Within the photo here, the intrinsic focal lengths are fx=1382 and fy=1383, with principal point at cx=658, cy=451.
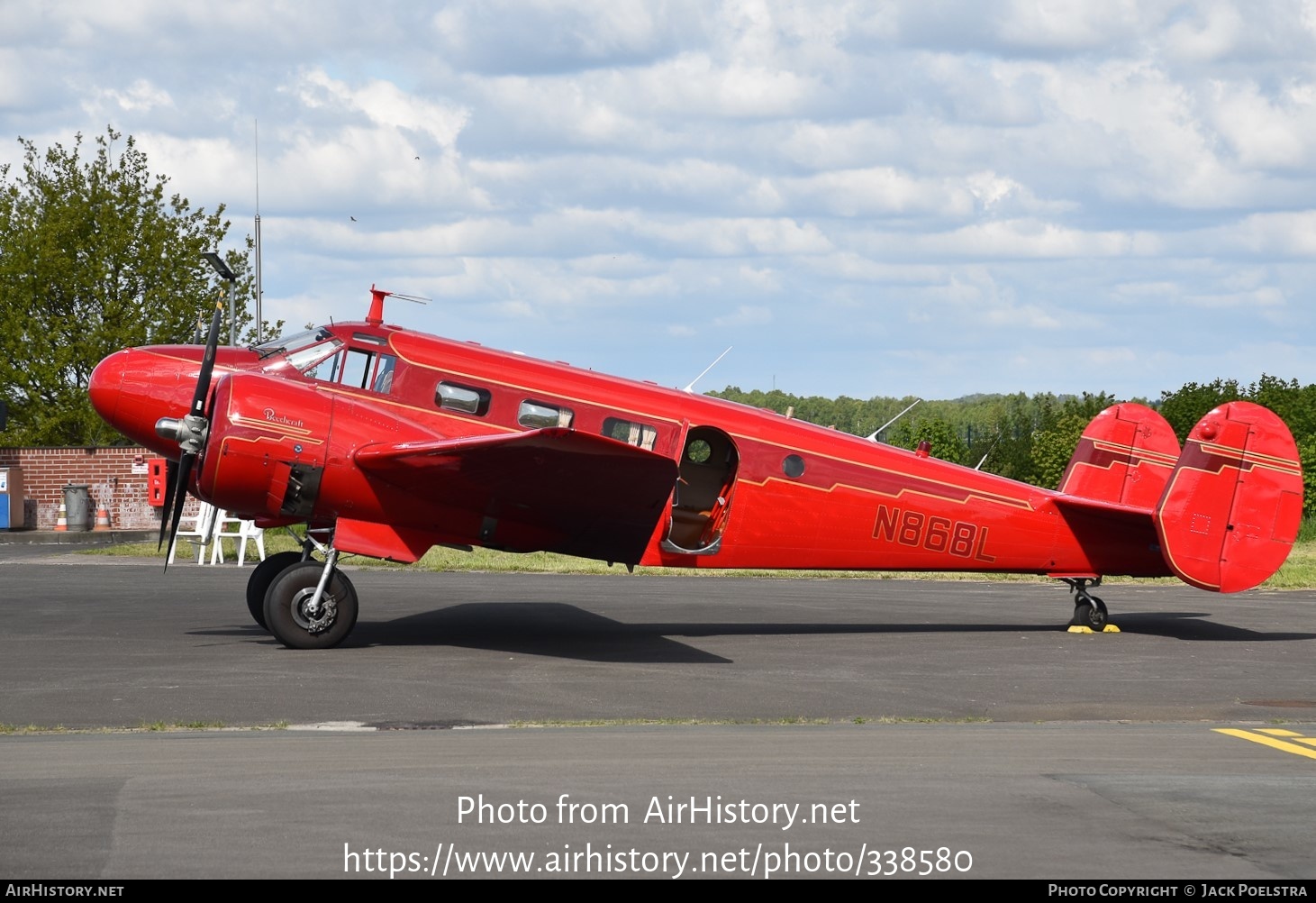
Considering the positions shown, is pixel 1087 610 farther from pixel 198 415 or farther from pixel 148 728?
pixel 148 728

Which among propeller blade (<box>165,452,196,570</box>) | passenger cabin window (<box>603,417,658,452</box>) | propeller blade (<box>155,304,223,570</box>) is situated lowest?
propeller blade (<box>165,452,196,570</box>)

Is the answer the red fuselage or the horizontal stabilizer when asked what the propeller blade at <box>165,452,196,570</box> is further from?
the horizontal stabilizer

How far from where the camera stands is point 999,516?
17.5 metres

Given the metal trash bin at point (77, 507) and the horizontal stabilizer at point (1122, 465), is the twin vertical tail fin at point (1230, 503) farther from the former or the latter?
the metal trash bin at point (77, 507)

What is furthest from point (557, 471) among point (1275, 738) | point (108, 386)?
point (1275, 738)

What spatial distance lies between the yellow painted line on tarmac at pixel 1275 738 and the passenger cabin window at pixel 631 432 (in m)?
7.21

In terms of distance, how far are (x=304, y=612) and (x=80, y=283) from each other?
33381 millimetres

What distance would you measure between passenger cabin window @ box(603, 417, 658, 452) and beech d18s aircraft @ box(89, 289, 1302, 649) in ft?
0.08

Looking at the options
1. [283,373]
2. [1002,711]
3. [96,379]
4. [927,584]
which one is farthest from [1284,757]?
[927,584]

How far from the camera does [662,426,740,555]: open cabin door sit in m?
16.6

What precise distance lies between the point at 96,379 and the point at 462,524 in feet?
14.2

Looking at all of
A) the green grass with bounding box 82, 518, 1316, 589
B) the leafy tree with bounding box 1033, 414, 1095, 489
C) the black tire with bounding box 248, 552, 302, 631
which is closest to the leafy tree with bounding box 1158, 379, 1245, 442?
the leafy tree with bounding box 1033, 414, 1095, 489

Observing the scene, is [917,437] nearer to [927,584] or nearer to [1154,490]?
[927,584]

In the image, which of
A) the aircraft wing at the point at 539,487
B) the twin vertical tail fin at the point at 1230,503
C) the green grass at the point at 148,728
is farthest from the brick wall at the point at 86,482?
the green grass at the point at 148,728
